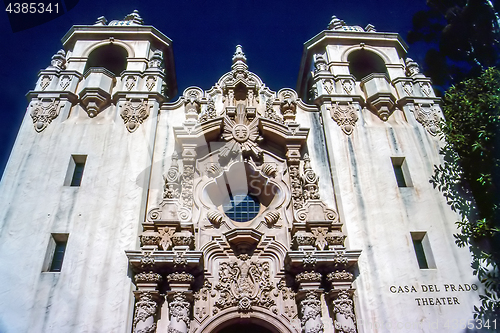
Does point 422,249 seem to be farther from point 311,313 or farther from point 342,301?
point 311,313

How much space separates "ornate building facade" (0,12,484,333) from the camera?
1088 centimetres

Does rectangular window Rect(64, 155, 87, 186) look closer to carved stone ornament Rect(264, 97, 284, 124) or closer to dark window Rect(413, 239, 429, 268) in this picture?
carved stone ornament Rect(264, 97, 284, 124)

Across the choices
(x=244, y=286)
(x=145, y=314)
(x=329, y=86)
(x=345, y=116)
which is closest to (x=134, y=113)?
(x=145, y=314)

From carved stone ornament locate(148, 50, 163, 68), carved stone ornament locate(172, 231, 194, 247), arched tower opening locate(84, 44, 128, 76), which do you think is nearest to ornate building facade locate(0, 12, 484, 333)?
carved stone ornament locate(172, 231, 194, 247)

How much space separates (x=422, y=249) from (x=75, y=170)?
1193 centimetres

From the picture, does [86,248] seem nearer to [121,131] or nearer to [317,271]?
[121,131]

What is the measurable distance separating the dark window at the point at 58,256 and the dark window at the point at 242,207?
17.1 ft

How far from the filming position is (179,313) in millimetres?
10391

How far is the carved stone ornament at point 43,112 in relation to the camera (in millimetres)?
14442

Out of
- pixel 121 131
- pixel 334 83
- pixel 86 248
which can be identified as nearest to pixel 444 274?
pixel 334 83

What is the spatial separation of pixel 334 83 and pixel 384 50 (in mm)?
4067

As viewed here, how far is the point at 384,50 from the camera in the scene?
18.8 metres

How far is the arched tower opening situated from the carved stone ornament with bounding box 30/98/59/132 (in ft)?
11.1

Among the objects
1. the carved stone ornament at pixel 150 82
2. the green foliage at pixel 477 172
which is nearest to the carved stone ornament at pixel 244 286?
the green foliage at pixel 477 172
